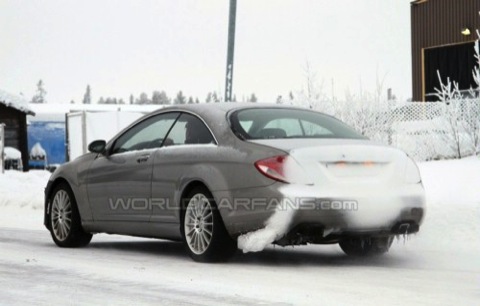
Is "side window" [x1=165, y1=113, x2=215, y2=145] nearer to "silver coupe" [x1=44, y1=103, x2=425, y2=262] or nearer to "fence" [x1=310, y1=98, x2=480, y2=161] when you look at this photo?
"silver coupe" [x1=44, y1=103, x2=425, y2=262]

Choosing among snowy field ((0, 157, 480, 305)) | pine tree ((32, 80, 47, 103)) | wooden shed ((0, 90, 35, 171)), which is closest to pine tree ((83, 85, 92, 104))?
pine tree ((32, 80, 47, 103))

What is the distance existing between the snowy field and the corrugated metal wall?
78.6 ft

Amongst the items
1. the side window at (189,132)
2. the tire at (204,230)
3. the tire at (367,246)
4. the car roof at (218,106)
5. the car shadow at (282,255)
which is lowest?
the car shadow at (282,255)

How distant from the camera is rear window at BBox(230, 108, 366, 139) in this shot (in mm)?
9680

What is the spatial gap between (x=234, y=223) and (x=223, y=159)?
2.01 feet

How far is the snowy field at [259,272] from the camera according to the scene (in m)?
7.32

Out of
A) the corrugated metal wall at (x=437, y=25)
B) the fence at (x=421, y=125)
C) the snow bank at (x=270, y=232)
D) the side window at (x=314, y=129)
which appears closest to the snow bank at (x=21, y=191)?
the fence at (x=421, y=125)

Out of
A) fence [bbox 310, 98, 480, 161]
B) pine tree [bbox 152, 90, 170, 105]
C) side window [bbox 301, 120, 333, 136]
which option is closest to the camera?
side window [bbox 301, 120, 333, 136]

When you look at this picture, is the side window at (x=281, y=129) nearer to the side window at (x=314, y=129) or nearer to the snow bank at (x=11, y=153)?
the side window at (x=314, y=129)

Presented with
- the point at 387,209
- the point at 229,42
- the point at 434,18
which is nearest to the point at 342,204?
the point at 387,209

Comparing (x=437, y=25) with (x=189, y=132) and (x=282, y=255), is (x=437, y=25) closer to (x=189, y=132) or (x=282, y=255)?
(x=282, y=255)

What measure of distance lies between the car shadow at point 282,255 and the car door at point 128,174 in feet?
1.71

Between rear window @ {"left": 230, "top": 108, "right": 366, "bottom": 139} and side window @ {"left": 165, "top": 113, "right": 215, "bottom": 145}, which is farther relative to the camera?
side window @ {"left": 165, "top": 113, "right": 215, "bottom": 145}

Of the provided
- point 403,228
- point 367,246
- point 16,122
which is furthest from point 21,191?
point 16,122
